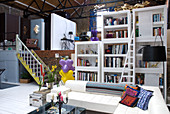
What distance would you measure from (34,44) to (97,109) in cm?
691

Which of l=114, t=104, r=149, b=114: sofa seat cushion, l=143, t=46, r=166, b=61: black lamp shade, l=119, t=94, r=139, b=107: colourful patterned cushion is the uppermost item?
l=143, t=46, r=166, b=61: black lamp shade

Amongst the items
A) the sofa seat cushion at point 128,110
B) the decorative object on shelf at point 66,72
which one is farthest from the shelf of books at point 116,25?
the sofa seat cushion at point 128,110

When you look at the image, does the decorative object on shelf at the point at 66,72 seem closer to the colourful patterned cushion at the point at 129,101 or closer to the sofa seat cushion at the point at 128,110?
the colourful patterned cushion at the point at 129,101

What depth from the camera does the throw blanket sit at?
352cm

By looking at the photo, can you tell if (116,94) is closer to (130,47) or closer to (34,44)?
(130,47)

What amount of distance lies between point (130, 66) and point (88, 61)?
164cm

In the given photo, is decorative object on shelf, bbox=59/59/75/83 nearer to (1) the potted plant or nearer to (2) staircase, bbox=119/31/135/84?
(2) staircase, bbox=119/31/135/84

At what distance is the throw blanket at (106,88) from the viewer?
3.52 meters

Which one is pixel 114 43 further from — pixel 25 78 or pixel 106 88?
pixel 25 78

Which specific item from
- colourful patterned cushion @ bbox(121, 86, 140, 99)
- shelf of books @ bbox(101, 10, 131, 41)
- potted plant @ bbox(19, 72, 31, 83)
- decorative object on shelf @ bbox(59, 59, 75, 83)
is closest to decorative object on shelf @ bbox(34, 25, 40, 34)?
potted plant @ bbox(19, 72, 31, 83)

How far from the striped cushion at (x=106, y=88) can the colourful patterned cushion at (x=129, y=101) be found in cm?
46

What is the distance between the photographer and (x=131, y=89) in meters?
3.09

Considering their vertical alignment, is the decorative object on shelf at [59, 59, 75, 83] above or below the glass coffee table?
above

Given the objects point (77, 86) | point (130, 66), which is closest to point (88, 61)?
point (130, 66)
